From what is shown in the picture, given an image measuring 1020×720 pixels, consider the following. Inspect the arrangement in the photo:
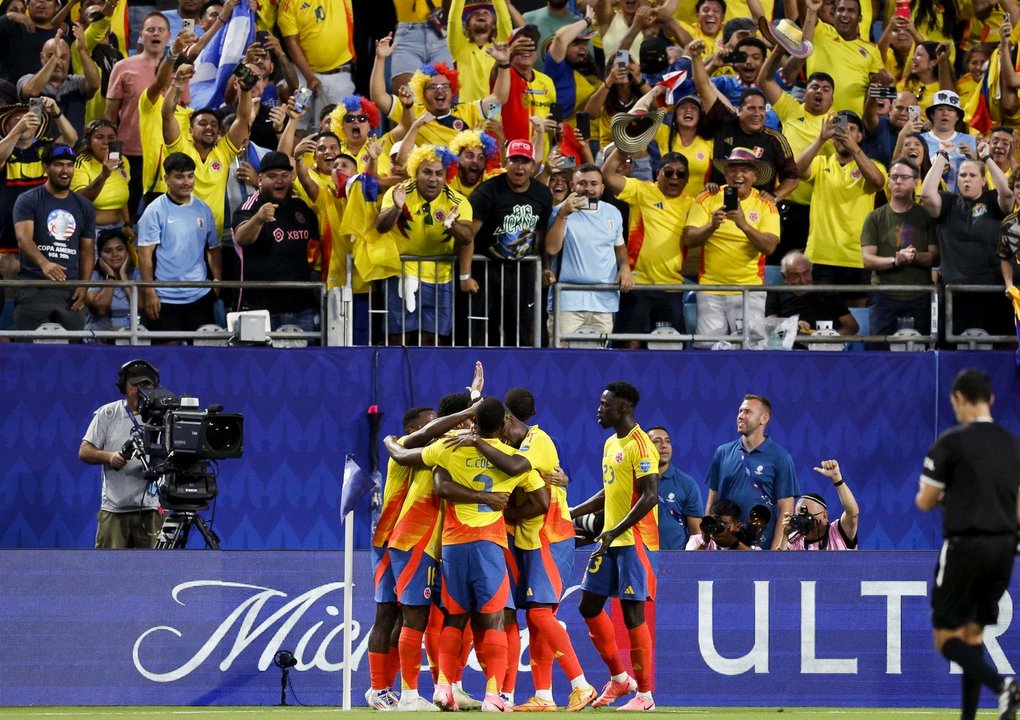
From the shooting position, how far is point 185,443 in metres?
13.6

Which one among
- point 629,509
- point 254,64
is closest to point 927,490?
point 629,509

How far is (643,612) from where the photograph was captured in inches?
507

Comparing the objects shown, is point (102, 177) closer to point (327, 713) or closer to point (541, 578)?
point (541, 578)

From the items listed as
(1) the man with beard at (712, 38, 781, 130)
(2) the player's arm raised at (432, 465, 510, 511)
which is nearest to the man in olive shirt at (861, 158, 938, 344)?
(1) the man with beard at (712, 38, 781, 130)

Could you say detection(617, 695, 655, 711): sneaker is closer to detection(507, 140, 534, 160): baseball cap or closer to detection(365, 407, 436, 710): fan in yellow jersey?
detection(365, 407, 436, 710): fan in yellow jersey

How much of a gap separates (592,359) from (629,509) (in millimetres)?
3819

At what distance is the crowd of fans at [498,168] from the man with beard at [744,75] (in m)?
0.03

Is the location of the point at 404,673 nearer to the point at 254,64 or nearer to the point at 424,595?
the point at 424,595

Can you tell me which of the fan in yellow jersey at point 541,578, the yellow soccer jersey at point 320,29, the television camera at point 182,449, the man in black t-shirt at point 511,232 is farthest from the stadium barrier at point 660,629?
the yellow soccer jersey at point 320,29

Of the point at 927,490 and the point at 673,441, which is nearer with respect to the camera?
the point at 927,490

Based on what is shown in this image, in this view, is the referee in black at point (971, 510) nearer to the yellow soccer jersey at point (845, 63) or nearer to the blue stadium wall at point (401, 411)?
the blue stadium wall at point (401, 411)

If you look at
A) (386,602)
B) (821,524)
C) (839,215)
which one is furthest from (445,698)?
(839,215)

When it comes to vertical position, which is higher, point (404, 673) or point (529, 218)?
point (529, 218)

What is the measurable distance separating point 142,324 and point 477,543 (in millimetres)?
5577
